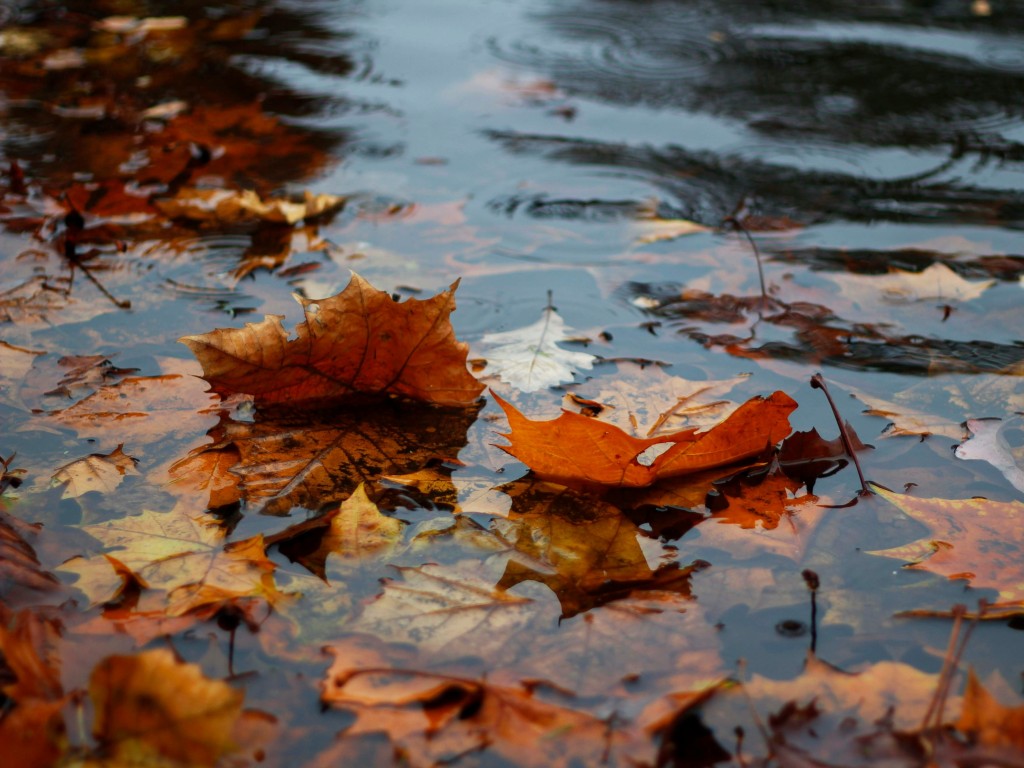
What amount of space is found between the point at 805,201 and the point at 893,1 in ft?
11.7

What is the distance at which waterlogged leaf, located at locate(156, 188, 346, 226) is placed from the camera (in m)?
2.55

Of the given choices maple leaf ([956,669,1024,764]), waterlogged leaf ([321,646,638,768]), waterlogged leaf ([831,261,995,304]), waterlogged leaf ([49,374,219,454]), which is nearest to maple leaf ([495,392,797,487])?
waterlogged leaf ([321,646,638,768])

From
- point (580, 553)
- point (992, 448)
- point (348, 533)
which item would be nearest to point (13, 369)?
point (348, 533)

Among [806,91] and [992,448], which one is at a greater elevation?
[806,91]

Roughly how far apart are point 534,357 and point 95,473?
3.01 ft

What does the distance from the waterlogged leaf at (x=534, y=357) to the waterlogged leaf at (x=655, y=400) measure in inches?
3.0

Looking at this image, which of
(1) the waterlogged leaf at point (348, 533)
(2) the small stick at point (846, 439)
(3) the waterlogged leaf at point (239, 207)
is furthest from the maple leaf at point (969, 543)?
(3) the waterlogged leaf at point (239, 207)

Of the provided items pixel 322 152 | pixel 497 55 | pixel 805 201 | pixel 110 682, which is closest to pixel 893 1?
pixel 497 55

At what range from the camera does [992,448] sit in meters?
1.65

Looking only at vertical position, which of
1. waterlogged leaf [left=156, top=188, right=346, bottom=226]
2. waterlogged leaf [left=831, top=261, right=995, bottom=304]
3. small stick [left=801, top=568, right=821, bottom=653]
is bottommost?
small stick [left=801, top=568, right=821, bottom=653]

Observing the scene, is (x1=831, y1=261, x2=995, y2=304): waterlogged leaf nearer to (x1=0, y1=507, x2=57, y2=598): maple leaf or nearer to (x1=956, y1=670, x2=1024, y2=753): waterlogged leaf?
(x1=956, y1=670, x2=1024, y2=753): waterlogged leaf

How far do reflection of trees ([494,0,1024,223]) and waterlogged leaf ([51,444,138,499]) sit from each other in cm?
164

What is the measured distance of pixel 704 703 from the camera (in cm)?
114

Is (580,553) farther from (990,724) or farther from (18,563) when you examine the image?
(18,563)
